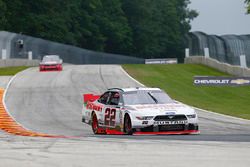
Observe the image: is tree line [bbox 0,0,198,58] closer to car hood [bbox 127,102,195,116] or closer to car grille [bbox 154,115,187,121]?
car hood [bbox 127,102,195,116]

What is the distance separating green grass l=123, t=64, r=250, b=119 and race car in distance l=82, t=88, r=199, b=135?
6712 mm

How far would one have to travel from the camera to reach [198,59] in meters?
60.2

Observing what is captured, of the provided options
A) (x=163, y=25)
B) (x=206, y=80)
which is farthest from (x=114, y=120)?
(x=163, y=25)

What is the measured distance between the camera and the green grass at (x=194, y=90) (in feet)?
93.8

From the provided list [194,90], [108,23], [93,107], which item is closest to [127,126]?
[93,107]

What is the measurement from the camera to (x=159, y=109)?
17172mm

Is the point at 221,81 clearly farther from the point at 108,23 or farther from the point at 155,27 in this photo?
the point at 155,27

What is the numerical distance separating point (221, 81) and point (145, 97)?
1880cm

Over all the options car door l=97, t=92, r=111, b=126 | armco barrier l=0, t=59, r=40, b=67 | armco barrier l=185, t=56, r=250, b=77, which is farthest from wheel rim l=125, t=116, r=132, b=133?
armco barrier l=0, t=59, r=40, b=67

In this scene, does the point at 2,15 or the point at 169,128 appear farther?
the point at 2,15

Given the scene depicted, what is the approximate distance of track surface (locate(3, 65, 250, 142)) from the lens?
746 inches

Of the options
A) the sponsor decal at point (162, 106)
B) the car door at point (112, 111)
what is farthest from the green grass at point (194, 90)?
the sponsor decal at point (162, 106)

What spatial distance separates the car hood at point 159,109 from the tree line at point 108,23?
233 ft

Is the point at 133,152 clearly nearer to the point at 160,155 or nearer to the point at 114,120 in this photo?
the point at 160,155
